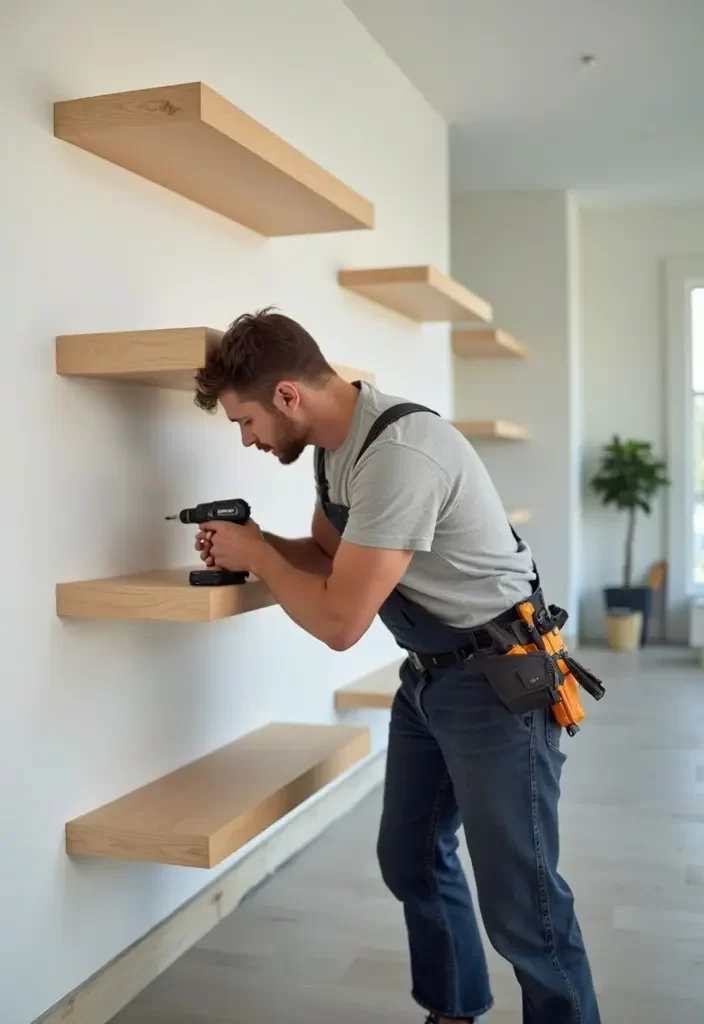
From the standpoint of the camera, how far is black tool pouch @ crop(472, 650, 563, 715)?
6.12 feet

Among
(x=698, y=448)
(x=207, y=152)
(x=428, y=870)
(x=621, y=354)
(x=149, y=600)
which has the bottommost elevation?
(x=428, y=870)

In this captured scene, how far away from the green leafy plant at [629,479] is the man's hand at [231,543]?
5.48 metres

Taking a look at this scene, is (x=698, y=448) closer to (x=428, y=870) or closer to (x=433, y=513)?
(x=428, y=870)

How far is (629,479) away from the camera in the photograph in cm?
720

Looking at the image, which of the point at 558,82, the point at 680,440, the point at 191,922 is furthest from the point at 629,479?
the point at 191,922

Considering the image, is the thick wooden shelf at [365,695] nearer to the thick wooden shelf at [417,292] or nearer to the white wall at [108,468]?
the white wall at [108,468]

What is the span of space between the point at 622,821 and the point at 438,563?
82.4 inches

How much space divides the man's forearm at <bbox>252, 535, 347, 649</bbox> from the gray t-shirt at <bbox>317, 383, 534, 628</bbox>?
153 mm

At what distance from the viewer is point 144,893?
97.0 inches

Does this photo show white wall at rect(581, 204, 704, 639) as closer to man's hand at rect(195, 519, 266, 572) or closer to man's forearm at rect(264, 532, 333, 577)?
man's forearm at rect(264, 532, 333, 577)

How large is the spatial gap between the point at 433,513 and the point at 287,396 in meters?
0.37

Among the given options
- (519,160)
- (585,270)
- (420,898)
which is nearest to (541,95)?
(519,160)

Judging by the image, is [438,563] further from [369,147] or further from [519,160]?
[519,160]

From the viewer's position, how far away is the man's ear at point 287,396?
1979mm
